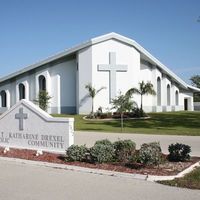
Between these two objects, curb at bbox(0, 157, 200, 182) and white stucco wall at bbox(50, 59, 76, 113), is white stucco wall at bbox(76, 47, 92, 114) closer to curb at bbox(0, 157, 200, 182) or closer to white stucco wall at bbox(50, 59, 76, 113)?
white stucco wall at bbox(50, 59, 76, 113)

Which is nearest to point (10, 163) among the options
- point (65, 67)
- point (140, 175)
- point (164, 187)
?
point (140, 175)

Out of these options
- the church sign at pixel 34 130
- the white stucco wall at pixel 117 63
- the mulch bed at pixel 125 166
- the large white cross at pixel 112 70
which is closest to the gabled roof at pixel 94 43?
the white stucco wall at pixel 117 63

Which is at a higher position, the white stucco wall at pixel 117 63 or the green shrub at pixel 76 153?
the white stucco wall at pixel 117 63

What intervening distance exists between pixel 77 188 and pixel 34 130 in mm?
5143

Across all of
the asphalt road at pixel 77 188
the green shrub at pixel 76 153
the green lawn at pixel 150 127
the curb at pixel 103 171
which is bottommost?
the asphalt road at pixel 77 188

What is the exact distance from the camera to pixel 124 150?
1009 cm

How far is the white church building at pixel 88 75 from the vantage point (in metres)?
39.4

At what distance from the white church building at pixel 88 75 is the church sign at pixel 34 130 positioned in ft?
85.2

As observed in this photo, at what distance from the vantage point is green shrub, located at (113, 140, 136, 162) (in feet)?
32.2

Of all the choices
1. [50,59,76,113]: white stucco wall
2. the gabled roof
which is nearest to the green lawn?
the gabled roof

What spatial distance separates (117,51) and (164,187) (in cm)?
3388

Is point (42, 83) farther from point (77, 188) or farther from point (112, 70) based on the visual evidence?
point (77, 188)

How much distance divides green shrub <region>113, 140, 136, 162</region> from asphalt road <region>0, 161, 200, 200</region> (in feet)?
4.98

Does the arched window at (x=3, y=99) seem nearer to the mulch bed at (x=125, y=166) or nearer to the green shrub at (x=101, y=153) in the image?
the mulch bed at (x=125, y=166)
